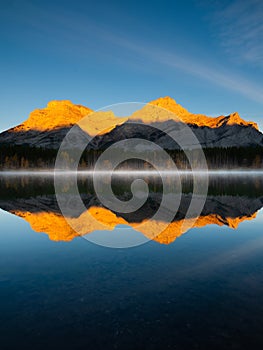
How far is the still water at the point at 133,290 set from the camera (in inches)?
284

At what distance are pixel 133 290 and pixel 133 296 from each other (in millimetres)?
461

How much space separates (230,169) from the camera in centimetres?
17475

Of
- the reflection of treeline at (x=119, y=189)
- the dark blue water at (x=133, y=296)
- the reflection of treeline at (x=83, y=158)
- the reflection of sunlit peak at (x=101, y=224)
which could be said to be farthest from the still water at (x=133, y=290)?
the reflection of treeline at (x=83, y=158)

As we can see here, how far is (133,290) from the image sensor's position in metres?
10.0

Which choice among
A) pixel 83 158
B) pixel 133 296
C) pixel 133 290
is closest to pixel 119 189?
pixel 133 290

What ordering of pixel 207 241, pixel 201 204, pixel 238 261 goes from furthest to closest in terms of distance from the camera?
pixel 201 204
pixel 207 241
pixel 238 261

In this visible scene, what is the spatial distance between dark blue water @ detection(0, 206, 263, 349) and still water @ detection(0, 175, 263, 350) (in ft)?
0.09

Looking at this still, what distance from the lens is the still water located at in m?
7.21

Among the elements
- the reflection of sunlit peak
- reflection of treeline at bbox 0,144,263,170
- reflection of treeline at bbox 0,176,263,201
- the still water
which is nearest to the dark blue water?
the still water

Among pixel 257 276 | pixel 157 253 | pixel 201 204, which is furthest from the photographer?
pixel 201 204

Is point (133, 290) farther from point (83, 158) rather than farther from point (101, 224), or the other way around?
point (83, 158)

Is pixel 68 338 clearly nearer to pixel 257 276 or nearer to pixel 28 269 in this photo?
pixel 28 269

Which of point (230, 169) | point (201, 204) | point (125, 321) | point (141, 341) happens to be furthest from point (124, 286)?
point (230, 169)

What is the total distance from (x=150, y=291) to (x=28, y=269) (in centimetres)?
559
